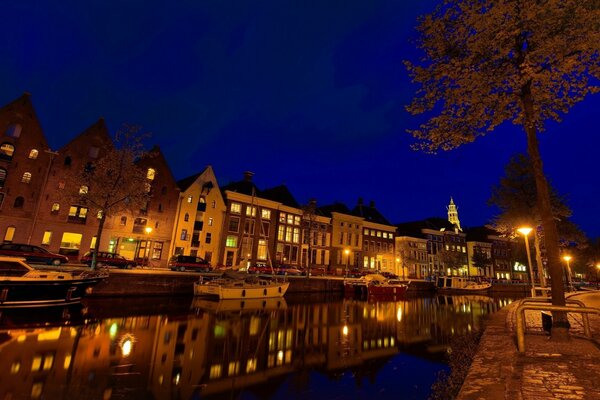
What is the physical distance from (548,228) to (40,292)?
29395mm

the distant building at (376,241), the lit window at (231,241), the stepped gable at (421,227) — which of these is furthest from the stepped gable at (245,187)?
the stepped gable at (421,227)

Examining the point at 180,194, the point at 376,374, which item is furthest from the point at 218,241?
the point at 376,374

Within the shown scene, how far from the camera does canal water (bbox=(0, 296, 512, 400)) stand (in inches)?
389

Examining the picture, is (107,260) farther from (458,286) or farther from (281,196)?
(458,286)

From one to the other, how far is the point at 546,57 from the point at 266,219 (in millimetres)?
51512

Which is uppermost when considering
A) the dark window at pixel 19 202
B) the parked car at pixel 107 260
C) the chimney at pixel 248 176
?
the chimney at pixel 248 176

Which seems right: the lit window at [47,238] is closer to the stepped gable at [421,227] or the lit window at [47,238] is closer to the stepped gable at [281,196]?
the stepped gable at [281,196]

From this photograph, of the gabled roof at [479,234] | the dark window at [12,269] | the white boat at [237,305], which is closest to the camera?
the dark window at [12,269]

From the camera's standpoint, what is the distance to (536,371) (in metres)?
6.79

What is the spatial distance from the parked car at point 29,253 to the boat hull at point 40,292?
845 centimetres

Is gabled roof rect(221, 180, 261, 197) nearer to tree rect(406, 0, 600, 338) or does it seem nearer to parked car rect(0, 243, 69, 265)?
parked car rect(0, 243, 69, 265)

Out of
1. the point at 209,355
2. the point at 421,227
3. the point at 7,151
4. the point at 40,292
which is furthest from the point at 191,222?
the point at 421,227

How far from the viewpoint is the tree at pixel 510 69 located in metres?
10.2

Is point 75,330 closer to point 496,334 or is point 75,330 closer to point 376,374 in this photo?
point 376,374
